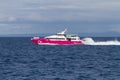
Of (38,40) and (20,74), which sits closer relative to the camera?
(20,74)

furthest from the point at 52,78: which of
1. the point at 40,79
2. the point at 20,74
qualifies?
the point at 20,74

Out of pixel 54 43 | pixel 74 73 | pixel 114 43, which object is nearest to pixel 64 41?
pixel 54 43

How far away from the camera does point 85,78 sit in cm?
4922

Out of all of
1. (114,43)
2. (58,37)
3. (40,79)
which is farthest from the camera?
(114,43)

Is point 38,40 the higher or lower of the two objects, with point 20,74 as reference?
higher

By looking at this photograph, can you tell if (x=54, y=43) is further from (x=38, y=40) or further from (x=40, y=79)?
(x=40, y=79)

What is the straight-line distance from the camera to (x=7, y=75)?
52.1 meters

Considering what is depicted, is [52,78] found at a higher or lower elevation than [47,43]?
lower

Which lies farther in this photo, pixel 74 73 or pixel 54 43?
pixel 54 43

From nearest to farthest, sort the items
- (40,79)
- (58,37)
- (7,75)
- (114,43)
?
(40,79) < (7,75) < (58,37) < (114,43)

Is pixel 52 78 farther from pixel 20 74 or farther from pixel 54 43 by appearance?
pixel 54 43

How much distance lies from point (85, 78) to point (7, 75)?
10084 mm

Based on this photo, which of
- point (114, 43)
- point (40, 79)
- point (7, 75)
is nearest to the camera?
point (40, 79)

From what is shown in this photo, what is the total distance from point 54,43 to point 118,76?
10580cm
